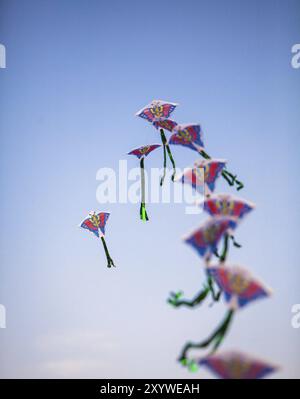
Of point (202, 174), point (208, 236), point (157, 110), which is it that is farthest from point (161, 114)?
point (208, 236)

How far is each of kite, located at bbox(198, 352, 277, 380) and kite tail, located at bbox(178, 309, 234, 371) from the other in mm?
178

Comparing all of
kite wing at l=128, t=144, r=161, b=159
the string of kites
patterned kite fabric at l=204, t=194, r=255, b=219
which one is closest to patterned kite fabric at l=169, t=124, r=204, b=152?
the string of kites

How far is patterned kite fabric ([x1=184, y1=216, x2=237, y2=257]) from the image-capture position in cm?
220

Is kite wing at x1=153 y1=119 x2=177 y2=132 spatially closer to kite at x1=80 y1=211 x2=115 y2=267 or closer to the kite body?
the kite body

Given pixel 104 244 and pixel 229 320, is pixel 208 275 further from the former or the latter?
pixel 104 244

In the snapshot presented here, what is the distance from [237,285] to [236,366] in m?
0.37

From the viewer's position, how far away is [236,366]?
5.89 ft

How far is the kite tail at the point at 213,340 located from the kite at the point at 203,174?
3.88 ft

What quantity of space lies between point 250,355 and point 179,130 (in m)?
2.12

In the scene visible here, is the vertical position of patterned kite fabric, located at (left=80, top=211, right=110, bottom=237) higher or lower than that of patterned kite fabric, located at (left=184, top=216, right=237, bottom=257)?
higher

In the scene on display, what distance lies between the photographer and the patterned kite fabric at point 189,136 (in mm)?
3543

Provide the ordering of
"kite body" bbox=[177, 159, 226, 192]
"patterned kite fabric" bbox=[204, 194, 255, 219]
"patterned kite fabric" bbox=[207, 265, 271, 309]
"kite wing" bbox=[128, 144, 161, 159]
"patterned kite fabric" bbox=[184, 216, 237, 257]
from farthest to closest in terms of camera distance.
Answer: "kite wing" bbox=[128, 144, 161, 159] < "kite body" bbox=[177, 159, 226, 192] < "patterned kite fabric" bbox=[204, 194, 255, 219] < "patterned kite fabric" bbox=[184, 216, 237, 257] < "patterned kite fabric" bbox=[207, 265, 271, 309]

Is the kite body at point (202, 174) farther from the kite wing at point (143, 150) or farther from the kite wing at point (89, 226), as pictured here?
the kite wing at point (89, 226)

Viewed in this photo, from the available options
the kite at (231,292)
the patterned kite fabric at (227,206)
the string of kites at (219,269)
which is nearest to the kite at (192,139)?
the string of kites at (219,269)
